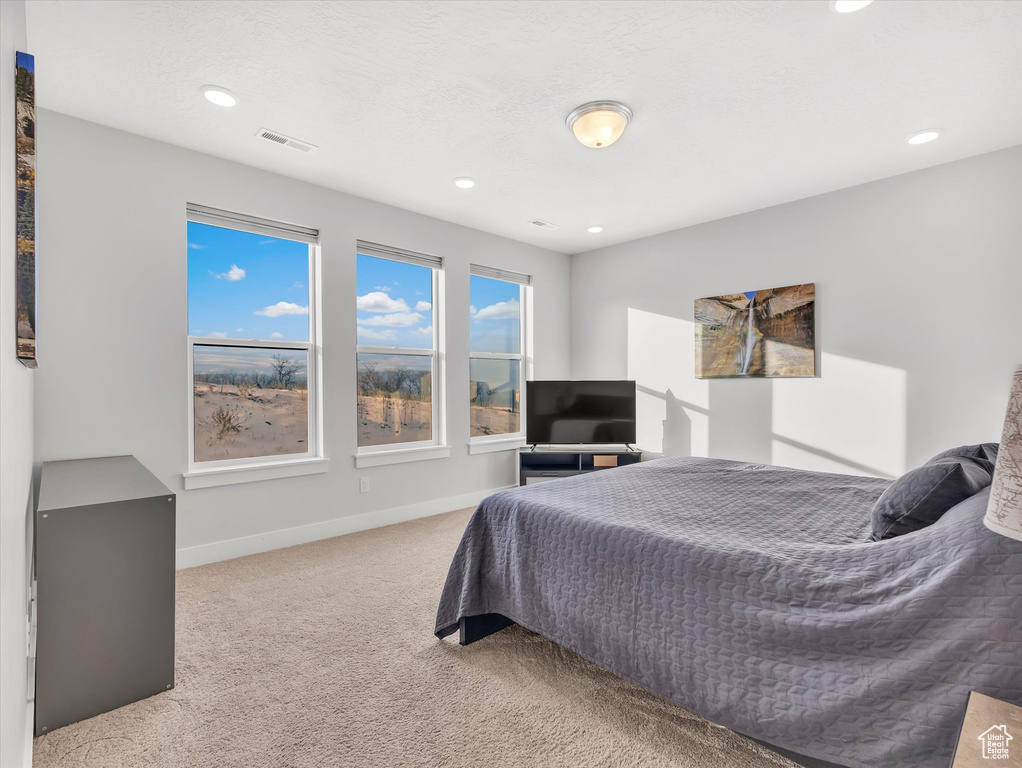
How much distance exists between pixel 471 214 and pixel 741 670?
377 cm

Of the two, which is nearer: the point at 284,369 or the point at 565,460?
the point at 284,369

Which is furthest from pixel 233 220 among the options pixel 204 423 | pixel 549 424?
pixel 549 424

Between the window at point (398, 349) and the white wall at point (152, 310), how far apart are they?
21cm

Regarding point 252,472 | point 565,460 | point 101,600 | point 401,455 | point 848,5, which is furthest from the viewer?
point 565,460

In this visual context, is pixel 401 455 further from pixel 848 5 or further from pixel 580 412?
pixel 848 5

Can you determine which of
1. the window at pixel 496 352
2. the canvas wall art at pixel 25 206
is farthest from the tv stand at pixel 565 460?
the canvas wall art at pixel 25 206

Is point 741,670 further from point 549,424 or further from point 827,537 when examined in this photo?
point 549,424

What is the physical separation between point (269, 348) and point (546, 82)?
97.4 inches

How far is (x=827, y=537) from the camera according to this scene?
5.62ft

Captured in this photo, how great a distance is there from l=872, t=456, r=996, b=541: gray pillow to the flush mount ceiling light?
6.71ft

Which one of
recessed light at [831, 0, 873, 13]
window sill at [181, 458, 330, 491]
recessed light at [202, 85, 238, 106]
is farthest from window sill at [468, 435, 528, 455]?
recessed light at [831, 0, 873, 13]

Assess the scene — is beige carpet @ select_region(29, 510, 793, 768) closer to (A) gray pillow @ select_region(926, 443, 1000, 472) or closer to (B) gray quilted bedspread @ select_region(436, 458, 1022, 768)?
(B) gray quilted bedspread @ select_region(436, 458, 1022, 768)

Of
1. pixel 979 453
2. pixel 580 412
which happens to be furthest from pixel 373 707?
pixel 580 412

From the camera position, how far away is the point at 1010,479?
0.86 metres
